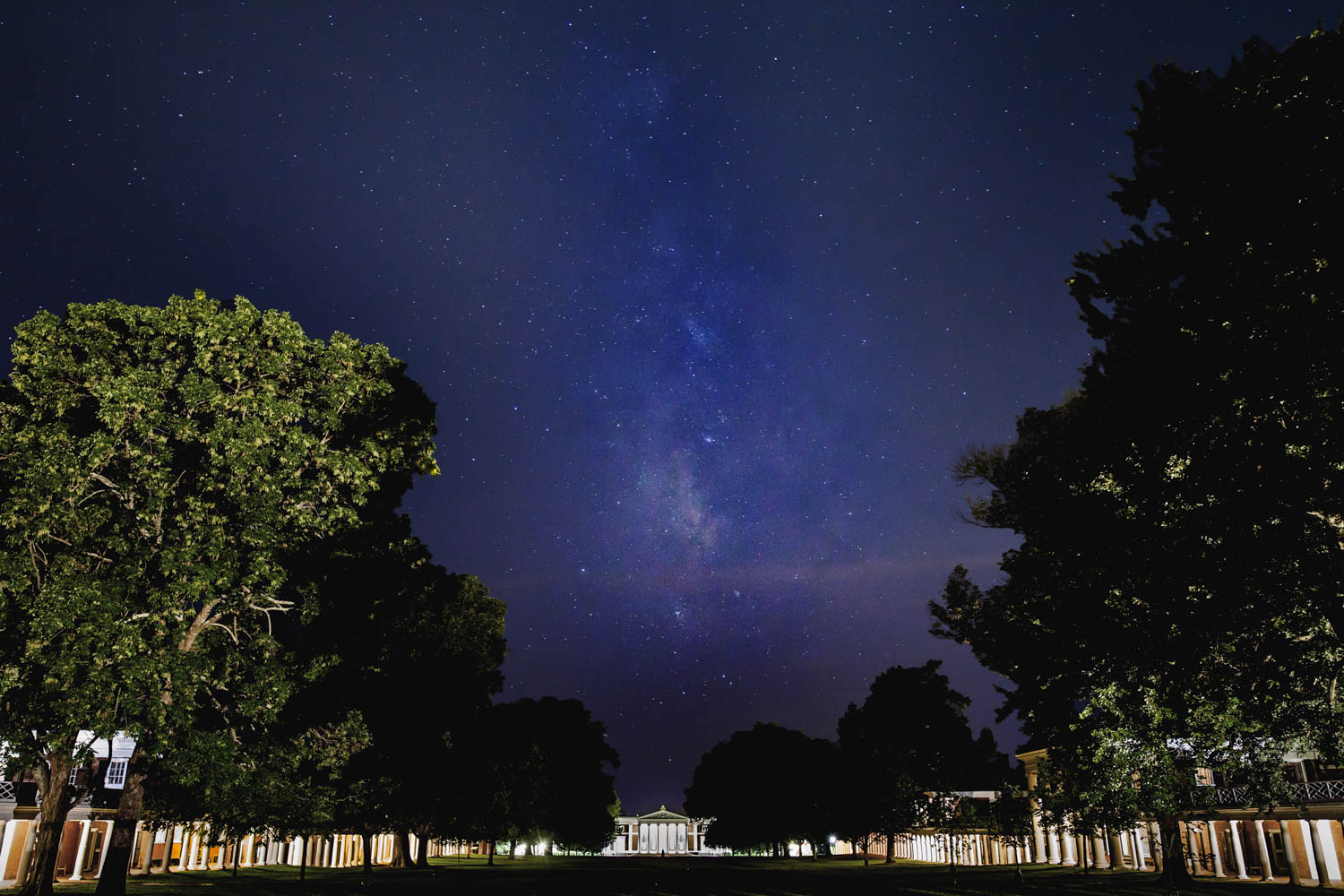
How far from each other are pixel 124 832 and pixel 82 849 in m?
27.7

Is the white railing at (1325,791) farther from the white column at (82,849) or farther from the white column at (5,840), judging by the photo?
the white column at (82,849)

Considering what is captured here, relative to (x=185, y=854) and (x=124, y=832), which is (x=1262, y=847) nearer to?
(x=124, y=832)

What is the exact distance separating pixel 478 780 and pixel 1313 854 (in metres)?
39.2

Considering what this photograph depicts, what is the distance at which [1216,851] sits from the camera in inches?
1775

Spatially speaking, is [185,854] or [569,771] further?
[569,771]

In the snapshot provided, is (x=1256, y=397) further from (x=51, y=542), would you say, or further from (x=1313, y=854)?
(x=1313, y=854)

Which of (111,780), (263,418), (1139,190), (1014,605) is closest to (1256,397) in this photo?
(1139,190)

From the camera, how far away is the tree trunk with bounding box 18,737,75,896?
19.4 meters

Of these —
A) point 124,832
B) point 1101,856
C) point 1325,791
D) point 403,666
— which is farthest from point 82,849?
point 1101,856

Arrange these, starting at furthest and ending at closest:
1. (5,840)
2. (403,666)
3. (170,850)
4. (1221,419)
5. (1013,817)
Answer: (1013,817)
(170,850)
(403,666)
(5,840)
(1221,419)

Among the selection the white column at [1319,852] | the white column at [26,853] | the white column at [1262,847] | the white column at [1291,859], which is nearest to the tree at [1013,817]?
the white column at [1262,847]

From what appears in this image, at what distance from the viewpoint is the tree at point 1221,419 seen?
1357cm

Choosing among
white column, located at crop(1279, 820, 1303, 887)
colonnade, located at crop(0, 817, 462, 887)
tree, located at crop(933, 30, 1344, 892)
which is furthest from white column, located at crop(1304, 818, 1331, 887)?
colonnade, located at crop(0, 817, 462, 887)

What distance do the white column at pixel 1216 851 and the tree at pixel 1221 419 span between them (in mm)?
33444
